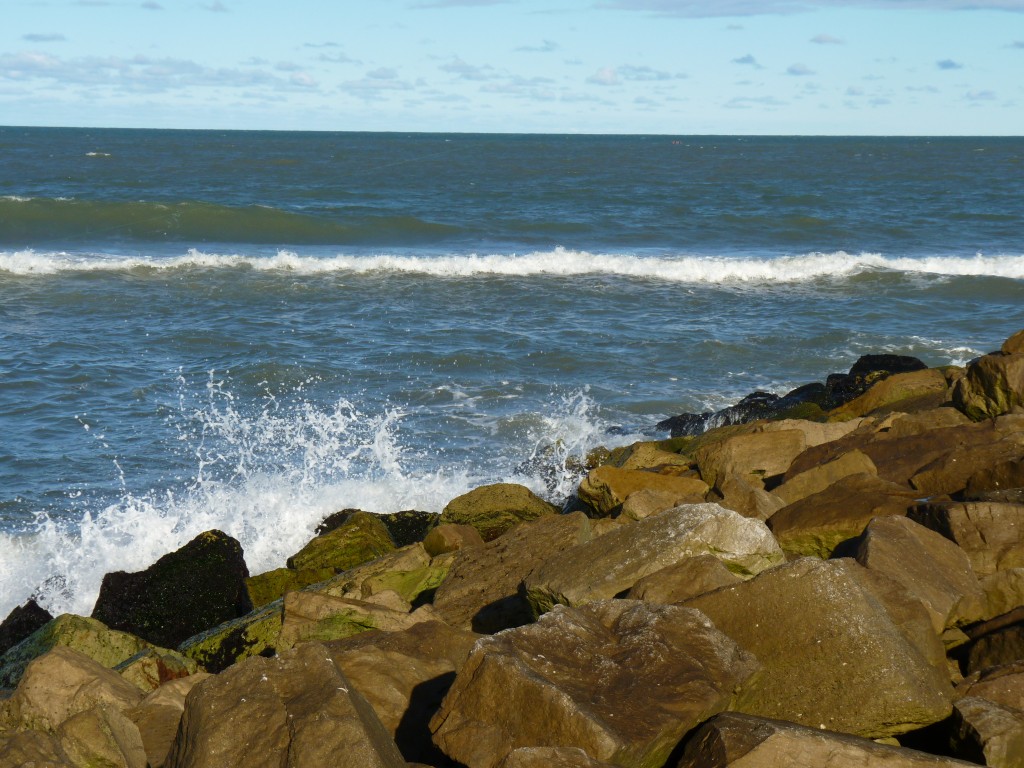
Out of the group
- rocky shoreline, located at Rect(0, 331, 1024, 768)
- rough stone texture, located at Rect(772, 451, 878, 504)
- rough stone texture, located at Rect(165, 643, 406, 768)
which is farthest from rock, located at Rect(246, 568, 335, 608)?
rough stone texture, located at Rect(165, 643, 406, 768)

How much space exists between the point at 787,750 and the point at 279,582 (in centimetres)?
457

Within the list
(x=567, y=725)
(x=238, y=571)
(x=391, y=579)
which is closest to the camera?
(x=567, y=725)

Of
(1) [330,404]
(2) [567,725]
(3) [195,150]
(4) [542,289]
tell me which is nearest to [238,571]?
(2) [567,725]

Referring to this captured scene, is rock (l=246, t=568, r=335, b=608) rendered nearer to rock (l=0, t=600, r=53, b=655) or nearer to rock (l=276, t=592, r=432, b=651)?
rock (l=0, t=600, r=53, b=655)

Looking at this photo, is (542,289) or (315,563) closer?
(315,563)

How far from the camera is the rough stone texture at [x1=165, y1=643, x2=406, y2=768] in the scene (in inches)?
126

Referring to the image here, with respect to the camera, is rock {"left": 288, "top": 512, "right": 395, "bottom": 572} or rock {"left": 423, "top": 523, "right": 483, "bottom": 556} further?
rock {"left": 288, "top": 512, "right": 395, "bottom": 572}

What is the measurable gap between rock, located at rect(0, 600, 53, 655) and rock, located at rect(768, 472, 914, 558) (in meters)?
4.37

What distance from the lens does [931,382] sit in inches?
381

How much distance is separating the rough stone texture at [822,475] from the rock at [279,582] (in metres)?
2.98

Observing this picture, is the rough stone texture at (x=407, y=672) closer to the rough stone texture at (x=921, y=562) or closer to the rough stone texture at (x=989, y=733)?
the rough stone texture at (x=989, y=733)

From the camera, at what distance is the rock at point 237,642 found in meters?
5.52

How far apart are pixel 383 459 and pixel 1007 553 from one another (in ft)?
21.9

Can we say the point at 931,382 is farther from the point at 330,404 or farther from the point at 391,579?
the point at 330,404
